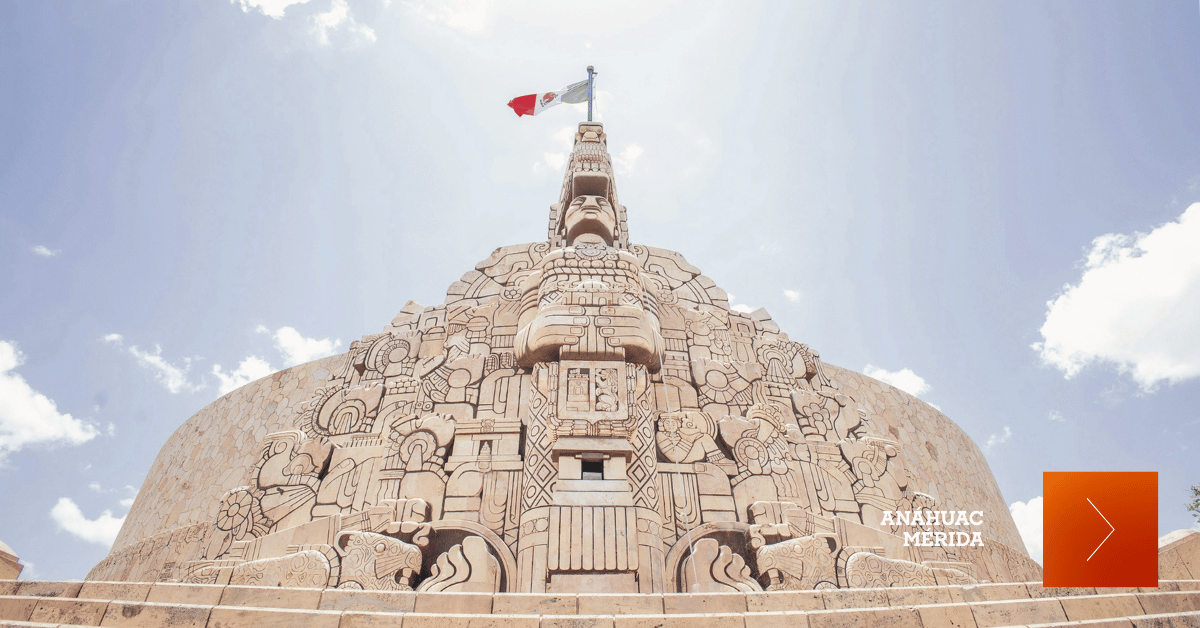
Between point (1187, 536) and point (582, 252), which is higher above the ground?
point (582, 252)

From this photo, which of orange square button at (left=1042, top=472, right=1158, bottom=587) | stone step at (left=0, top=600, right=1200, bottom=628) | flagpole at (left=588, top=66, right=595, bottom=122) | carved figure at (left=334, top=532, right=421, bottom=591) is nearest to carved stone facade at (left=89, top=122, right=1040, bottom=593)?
carved figure at (left=334, top=532, right=421, bottom=591)

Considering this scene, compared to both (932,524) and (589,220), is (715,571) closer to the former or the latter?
(932,524)

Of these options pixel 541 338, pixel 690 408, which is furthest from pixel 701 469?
pixel 541 338

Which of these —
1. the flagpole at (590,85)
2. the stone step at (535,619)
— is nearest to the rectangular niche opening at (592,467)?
the stone step at (535,619)

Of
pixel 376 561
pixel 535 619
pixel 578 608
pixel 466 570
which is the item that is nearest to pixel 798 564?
pixel 466 570

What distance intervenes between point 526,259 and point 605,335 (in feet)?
11.5

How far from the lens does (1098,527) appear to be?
3.85m

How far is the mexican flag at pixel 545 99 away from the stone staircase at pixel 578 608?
31.1ft

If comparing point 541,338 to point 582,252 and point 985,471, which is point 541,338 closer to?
point 582,252

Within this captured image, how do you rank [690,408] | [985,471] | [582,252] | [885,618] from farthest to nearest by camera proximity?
[985,471] < [582,252] < [690,408] < [885,618]

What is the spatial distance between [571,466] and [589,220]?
12.8 feet

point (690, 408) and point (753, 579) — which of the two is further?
point (690, 408)

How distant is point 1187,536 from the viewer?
22.8 feet

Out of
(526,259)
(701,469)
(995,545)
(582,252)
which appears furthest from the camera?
(526,259)
